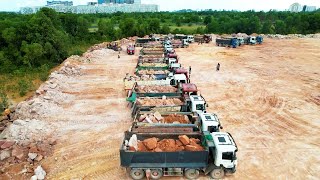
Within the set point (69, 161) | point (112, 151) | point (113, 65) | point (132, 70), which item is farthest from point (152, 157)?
point (113, 65)

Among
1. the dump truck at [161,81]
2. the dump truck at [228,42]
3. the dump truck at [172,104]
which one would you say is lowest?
the dump truck at [172,104]

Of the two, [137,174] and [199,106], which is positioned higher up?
[199,106]

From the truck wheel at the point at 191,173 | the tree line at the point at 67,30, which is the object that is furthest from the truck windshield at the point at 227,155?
the tree line at the point at 67,30

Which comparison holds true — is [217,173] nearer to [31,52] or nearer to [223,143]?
[223,143]

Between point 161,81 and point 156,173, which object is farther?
point 161,81

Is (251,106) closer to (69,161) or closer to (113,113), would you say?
(113,113)

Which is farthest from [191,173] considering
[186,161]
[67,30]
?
[67,30]

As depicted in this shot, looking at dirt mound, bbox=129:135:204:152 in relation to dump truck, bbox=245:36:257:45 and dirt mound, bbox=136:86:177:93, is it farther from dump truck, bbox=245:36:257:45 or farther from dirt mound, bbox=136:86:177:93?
dump truck, bbox=245:36:257:45

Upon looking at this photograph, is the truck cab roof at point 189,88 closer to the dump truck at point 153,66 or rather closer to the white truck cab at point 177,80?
the white truck cab at point 177,80
